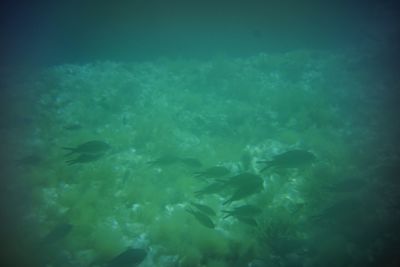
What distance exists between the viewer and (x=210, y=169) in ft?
30.2

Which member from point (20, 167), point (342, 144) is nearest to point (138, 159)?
point (20, 167)

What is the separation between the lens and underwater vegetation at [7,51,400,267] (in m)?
7.98

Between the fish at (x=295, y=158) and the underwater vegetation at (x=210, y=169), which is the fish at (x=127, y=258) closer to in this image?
the underwater vegetation at (x=210, y=169)

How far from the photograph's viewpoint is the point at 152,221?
9000 millimetres

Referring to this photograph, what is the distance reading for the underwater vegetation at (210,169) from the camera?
7.98m

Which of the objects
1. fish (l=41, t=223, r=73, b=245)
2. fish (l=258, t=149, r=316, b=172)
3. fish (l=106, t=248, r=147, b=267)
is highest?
fish (l=258, t=149, r=316, b=172)

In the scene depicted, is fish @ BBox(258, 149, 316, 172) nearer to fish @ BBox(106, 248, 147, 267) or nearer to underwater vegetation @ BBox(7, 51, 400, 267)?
underwater vegetation @ BBox(7, 51, 400, 267)

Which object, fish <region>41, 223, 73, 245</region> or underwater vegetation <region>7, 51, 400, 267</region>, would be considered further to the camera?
underwater vegetation <region>7, 51, 400, 267</region>

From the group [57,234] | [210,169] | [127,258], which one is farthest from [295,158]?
[57,234]

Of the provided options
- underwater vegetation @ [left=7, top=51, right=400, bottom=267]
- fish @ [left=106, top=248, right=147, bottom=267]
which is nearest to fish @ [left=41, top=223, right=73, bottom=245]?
underwater vegetation @ [left=7, top=51, right=400, bottom=267]

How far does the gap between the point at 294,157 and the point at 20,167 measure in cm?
1097

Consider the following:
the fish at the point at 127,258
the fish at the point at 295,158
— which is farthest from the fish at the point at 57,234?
the fish at the point at 295,158

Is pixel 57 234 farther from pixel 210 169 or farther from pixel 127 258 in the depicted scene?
pixel 210 169

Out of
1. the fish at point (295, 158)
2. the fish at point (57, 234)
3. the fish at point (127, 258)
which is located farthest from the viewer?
the fish at point (295, 158)
